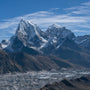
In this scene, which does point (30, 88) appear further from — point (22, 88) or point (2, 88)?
point (2, 88)

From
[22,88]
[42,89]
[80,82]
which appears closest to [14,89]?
[22,88]

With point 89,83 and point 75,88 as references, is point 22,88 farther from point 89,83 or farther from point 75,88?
point 89,83

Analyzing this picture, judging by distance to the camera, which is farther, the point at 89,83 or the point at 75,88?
the point at 89,83

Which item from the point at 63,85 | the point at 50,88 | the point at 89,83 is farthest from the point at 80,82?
the point at 50,88

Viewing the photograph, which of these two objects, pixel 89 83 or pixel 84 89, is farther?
pixel 89 83

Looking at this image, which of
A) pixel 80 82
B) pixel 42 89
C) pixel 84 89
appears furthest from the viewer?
pixel 80 82

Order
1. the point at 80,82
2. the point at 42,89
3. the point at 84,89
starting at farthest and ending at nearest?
the point at 80,82 < the point at 84,89 < the point at 42,89

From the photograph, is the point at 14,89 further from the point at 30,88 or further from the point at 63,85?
Answer: the point at 63,85
